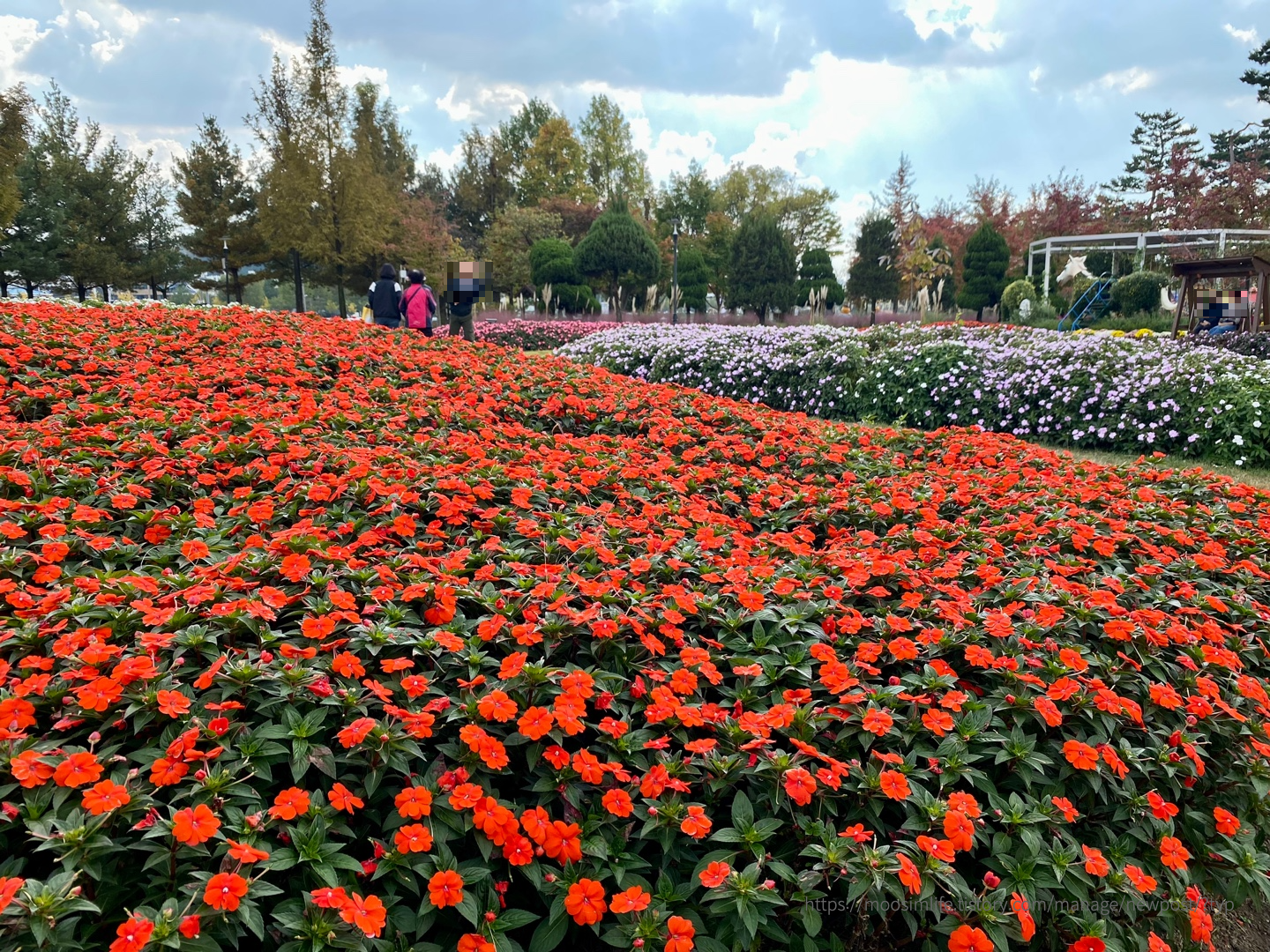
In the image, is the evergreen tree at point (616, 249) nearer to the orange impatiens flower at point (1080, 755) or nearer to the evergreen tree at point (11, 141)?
the evergreen tree at point (11, 141)

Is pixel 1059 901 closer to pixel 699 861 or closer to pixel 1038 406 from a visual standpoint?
pixel 699 861

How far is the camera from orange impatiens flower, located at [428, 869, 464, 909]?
4.32 ft

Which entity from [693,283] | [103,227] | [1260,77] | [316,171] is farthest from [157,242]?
[1260,77]

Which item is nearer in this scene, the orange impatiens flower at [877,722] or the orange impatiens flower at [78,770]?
the orange impatiens flower at [78,770]

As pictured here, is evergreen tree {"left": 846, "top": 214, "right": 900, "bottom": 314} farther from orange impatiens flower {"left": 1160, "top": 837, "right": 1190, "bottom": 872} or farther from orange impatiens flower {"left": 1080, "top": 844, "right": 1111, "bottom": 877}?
orange impatiens flower {"left": 1080, "top": 844, "right": 1111, "bottom": 877}

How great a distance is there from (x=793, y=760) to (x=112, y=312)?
7.53 meters

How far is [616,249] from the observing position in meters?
24.5

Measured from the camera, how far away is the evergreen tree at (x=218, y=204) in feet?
87.8

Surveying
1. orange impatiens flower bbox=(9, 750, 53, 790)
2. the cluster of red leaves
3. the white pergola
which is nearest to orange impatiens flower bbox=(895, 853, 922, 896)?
the cluster of red leaves

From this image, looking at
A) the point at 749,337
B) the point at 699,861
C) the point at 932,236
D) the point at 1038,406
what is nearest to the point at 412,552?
the point at 699,861

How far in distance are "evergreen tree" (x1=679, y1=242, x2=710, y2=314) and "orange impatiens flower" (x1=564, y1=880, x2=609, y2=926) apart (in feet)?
92.3

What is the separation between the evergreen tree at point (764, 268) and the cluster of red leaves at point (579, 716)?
2040 centimetres

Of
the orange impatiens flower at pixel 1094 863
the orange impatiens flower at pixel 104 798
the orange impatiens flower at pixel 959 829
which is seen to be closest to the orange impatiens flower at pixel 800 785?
the orange impatiens flower at pixel 959 829

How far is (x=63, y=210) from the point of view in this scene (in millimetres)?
25094
